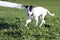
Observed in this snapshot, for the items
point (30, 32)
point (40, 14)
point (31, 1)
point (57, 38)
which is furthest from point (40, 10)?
point (31, 1)

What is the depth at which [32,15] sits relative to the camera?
35.4 ft

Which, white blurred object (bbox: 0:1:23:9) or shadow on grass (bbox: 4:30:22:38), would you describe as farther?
white blurred object (bbox: 0:1:23:9)

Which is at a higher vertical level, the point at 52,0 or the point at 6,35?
the point at 52,0

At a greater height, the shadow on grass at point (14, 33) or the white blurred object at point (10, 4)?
the white blurred object at point (10, 4)

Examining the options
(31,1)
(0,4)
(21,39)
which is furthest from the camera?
(31,1)

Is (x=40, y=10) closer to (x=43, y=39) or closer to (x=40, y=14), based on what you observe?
(x=40, y=14)

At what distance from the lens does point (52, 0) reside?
3238 centimetres

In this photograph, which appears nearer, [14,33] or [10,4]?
[14,33]

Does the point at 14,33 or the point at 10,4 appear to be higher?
the point at 10,4

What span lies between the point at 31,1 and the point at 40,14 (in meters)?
19.6

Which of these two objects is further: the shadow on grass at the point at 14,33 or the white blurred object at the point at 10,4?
the white blurred object at the point at 10,4

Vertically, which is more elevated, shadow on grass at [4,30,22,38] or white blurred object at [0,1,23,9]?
white blurred object at [0,1,23,9]

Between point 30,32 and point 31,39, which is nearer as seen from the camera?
point 31,39

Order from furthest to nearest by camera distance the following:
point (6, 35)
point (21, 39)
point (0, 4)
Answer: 1. point (0, 4)
2. point (6, 35)
3. point (21, 39)
